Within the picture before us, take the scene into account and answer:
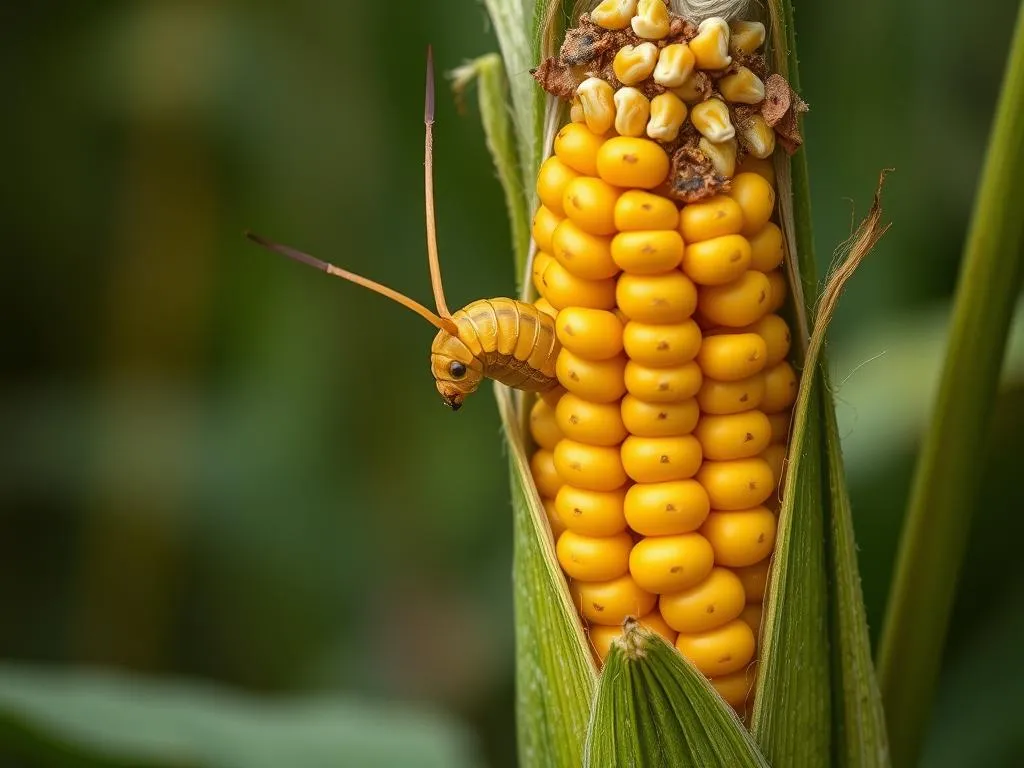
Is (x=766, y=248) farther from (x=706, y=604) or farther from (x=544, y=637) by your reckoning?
(x=544, y=637)

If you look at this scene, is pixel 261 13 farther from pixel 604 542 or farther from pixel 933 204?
pixel 604 542

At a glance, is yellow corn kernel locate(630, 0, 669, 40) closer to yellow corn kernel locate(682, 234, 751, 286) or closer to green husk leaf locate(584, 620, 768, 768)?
yellow corn kernel locate(682, 234, 751, 286)

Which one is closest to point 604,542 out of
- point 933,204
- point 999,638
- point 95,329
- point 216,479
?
point 999,638

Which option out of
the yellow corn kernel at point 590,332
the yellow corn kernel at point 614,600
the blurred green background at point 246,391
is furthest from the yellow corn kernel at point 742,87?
the blurred green background at point 246,391

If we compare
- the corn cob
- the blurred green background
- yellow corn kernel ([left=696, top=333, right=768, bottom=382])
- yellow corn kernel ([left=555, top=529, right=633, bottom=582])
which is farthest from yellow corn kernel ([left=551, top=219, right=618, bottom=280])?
the blurred green background

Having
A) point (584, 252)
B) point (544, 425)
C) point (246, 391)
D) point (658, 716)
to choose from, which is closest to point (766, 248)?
point (584, 252)

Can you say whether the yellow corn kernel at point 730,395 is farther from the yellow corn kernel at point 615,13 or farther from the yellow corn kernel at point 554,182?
the yellow corn kernel at point 615,13
